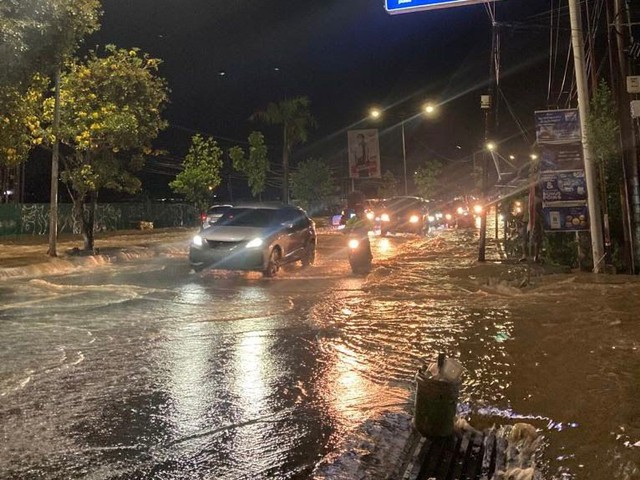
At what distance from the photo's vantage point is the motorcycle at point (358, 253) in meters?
14.1

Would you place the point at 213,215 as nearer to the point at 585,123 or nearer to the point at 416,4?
the point at 416,4

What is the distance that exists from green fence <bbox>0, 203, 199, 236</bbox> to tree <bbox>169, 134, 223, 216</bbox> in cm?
295

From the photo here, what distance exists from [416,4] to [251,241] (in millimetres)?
5752

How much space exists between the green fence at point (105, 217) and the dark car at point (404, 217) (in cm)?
1499

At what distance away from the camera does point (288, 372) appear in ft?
19.9

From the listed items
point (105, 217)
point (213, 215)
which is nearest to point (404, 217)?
point (213, 215)

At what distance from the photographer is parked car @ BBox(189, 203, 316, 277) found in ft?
A: 43.1

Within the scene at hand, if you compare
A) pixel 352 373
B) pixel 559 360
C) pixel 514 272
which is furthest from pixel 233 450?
pixel 514 272

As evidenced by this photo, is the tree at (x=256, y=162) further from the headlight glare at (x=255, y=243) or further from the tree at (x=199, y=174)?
the headlight glare at (x=255, y=243)

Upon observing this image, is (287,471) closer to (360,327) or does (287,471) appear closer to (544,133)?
(360,327)

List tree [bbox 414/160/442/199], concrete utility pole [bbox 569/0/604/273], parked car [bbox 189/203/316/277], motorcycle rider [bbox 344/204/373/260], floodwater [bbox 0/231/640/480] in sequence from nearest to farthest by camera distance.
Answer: floodwater [bbox 0/231/640/480]
concrete utility pole [bbox 569/0/604/273]
parked car [bbox 189/203/316/277]
motorcycle rider [bbox 344/204/373/260]
tree [bbox 414/160/442/199]

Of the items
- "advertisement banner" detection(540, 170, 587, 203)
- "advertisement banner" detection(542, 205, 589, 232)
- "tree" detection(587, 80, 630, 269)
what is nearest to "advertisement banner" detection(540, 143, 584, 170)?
"advertisement banner" detection(540, 170, 587, 203)

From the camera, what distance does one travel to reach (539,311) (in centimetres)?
894

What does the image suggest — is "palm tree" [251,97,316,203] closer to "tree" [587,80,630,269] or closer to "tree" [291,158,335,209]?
"tree" [291,158,335,209]
